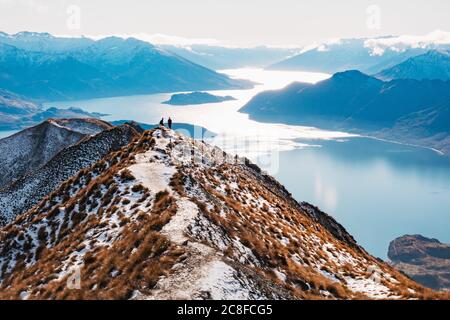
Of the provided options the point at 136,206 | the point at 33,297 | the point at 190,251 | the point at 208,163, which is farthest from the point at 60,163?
the point at 190,251

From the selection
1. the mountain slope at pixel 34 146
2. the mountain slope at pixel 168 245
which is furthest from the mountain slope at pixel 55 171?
the mountain slope at pixel 34 146

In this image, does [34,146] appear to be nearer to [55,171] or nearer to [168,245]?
[55,171]

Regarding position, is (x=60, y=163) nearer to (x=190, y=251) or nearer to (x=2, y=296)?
(x=2, y=296)

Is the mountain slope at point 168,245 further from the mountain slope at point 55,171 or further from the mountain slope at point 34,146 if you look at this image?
the mountain slope at point 34,146

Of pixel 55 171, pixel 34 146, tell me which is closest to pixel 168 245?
pixel 55 171

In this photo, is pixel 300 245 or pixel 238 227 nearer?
pixel 238 227

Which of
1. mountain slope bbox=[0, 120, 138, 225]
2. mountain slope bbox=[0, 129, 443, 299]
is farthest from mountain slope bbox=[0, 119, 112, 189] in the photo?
mountain slope bbox=[0, 129, 443, 299]
